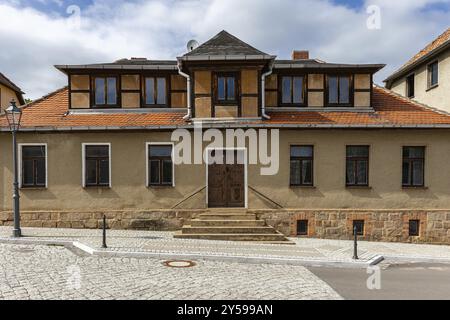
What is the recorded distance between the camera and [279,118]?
13680 mm

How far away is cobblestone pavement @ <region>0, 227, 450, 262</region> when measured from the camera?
32.6ft

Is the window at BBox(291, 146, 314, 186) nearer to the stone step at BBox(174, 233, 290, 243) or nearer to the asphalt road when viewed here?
the stone step at BBox(174, 233, 290, 243)

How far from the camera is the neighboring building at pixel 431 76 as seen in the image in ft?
52.8

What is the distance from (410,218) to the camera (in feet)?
42.9

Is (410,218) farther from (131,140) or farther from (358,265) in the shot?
(131,140)

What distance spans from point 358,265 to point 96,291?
22.2 feet

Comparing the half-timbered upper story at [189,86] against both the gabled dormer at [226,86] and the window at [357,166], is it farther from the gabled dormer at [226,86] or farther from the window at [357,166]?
the window at [357,166]

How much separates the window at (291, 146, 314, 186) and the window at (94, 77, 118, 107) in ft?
26.3

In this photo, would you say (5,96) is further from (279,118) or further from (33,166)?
(279,118)

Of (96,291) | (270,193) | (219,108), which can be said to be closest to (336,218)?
(270,193)

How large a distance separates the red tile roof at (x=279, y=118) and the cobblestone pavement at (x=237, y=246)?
4.10m

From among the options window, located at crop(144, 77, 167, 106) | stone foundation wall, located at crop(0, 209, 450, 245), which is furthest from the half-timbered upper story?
stone foundation wall, located at crop(0, 209, 450, 245)

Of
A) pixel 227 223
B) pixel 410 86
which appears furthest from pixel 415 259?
pixel 410 86

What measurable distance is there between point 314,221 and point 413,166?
4.59m
